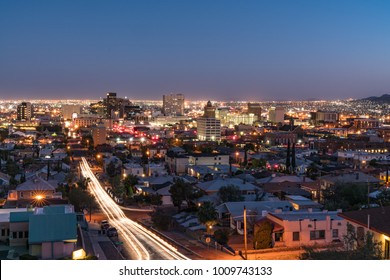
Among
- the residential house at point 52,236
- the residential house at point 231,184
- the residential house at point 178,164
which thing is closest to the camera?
the residential house at point 52,236

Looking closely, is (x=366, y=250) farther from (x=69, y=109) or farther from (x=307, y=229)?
(x=69, y=109)

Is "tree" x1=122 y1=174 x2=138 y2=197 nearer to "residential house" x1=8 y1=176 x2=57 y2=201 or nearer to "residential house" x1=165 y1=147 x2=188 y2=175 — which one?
"residential house" x1=8 y1=176 x2=57 y2=201

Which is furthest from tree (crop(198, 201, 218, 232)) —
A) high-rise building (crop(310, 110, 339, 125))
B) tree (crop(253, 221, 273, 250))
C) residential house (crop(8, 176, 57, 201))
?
high-rise building (crop(310, 110, 339, 125))

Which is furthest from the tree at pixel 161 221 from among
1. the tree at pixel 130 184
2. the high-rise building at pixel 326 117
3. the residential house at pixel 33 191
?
the high-rise building at pixel 326 117

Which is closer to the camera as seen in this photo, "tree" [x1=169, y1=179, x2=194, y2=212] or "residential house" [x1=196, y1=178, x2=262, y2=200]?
"tree" [x1=169, y1=179, x2=194, y2=212]

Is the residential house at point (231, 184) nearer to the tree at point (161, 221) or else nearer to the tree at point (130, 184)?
the tree at point (130, 184)
